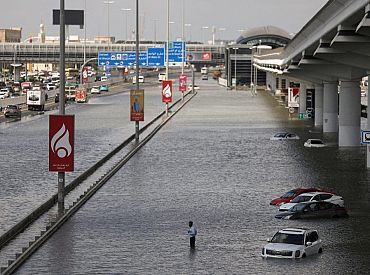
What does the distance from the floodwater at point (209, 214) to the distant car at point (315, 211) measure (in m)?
0.55

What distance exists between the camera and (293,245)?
29625mm

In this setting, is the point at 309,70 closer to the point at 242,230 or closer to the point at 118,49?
the point at 242,230

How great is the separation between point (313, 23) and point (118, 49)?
140834mm

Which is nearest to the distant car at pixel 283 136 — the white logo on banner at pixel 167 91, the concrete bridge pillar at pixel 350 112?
the concrete bridge pillar at pixel 350 112

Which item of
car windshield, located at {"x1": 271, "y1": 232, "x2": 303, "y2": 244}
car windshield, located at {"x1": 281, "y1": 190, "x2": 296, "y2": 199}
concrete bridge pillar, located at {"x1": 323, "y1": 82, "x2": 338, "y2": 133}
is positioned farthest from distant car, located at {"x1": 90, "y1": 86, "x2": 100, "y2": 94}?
car windshield, located at {"x1": 271, "y1": 232, "x2": 303, "y2": 244}

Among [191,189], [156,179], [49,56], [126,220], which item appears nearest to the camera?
[126,220]

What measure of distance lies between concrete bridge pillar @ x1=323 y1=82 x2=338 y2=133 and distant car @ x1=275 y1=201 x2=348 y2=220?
44031 mm

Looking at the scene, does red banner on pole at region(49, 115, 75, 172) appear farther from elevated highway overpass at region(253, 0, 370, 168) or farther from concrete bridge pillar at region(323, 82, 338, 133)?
concrete bridge pillar at region(323, 82, 338, 133)

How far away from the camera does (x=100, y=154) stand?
62.3 m

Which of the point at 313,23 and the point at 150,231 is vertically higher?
the point at 313,23

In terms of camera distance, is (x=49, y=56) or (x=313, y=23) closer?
(x=313, y=23)

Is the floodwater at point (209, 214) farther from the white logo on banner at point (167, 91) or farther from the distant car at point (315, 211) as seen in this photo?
the white logo on banner at point (167, 91)

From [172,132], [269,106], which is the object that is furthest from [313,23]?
[269,106]

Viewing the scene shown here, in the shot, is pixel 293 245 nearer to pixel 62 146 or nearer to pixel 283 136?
pixel 62 146
